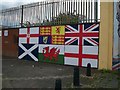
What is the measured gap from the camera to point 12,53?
1691cm

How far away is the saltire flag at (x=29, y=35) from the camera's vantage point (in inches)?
595

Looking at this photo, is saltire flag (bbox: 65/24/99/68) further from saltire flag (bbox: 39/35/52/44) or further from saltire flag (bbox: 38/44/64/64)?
saltire flag (bbox: 39/35/52/44)

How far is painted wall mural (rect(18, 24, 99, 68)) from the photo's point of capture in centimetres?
1205

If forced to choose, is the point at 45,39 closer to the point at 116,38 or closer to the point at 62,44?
the point at 62,44

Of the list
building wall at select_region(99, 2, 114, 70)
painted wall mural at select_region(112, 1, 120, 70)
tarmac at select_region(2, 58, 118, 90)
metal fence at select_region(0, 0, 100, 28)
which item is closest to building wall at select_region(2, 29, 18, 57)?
metal fence at select_region(0, 0, 100, 28)

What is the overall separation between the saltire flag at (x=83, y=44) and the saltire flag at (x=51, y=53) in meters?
0.43

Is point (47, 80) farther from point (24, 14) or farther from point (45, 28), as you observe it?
point (24, 14)

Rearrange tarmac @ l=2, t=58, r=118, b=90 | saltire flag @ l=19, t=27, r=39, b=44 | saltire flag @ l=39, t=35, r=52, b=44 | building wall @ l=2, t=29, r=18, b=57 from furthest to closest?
1. building wall @ l=2, t=29, r=18, b=57
2. saltire flag @ l=19, t=27, r=39, b=44
3. saltire flag @ l=39, t=35, r=52, b=44
4. tarmac @ l=2, t=58, r=118, b=90

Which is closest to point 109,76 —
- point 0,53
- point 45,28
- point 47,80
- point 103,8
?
point 47,80

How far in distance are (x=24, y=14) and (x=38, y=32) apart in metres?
2.32

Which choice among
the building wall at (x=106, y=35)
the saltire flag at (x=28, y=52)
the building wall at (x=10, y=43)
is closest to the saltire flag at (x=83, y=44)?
the building wall at (x=106, y=35)

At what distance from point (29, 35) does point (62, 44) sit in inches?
118

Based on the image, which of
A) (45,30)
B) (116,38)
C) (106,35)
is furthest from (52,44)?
(116,38)

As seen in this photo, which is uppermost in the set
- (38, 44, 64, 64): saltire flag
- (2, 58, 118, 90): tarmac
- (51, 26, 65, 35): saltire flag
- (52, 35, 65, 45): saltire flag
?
(51, 26, 65, 35): saltire flag
